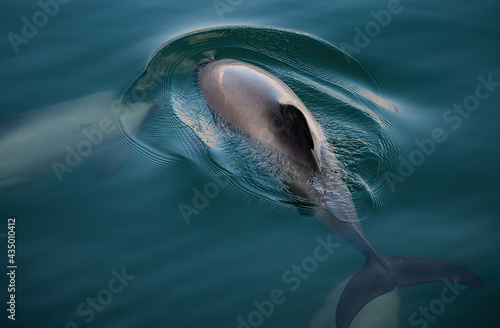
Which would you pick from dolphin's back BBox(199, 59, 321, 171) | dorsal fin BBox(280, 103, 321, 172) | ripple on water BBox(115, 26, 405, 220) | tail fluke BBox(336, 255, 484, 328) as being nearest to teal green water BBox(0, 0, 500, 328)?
ripple on water BBox(115, 26, 405, 220)

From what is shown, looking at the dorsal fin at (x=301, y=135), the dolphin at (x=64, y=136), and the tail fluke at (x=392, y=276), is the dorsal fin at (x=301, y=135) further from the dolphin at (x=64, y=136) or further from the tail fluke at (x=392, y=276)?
the dolphin at (x=64, y=136)

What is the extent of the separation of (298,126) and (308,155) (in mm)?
434

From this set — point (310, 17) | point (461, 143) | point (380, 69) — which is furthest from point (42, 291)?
point (310, 17)

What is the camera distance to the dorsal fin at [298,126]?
21.8 ft

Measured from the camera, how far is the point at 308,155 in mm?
6727

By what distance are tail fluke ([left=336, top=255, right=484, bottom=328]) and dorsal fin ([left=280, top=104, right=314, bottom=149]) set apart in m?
1.86

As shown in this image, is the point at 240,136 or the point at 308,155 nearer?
the point at 308,155

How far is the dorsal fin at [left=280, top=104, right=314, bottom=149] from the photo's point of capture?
21.8 feet

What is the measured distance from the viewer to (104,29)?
1040 centimetres

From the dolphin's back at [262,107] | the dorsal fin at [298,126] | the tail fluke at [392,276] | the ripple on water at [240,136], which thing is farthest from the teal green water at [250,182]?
the dorsal fin at [298,126]

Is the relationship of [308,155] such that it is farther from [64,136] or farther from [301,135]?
[64,136]

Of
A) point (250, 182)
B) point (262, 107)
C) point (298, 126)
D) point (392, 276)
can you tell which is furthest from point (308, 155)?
point (392, 276)

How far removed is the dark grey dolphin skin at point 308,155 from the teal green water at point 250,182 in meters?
0.19

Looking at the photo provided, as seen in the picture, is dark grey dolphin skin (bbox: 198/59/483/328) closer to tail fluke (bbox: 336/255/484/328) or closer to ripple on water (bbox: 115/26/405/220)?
tail fluke (bbox: 336/255/484/328)
